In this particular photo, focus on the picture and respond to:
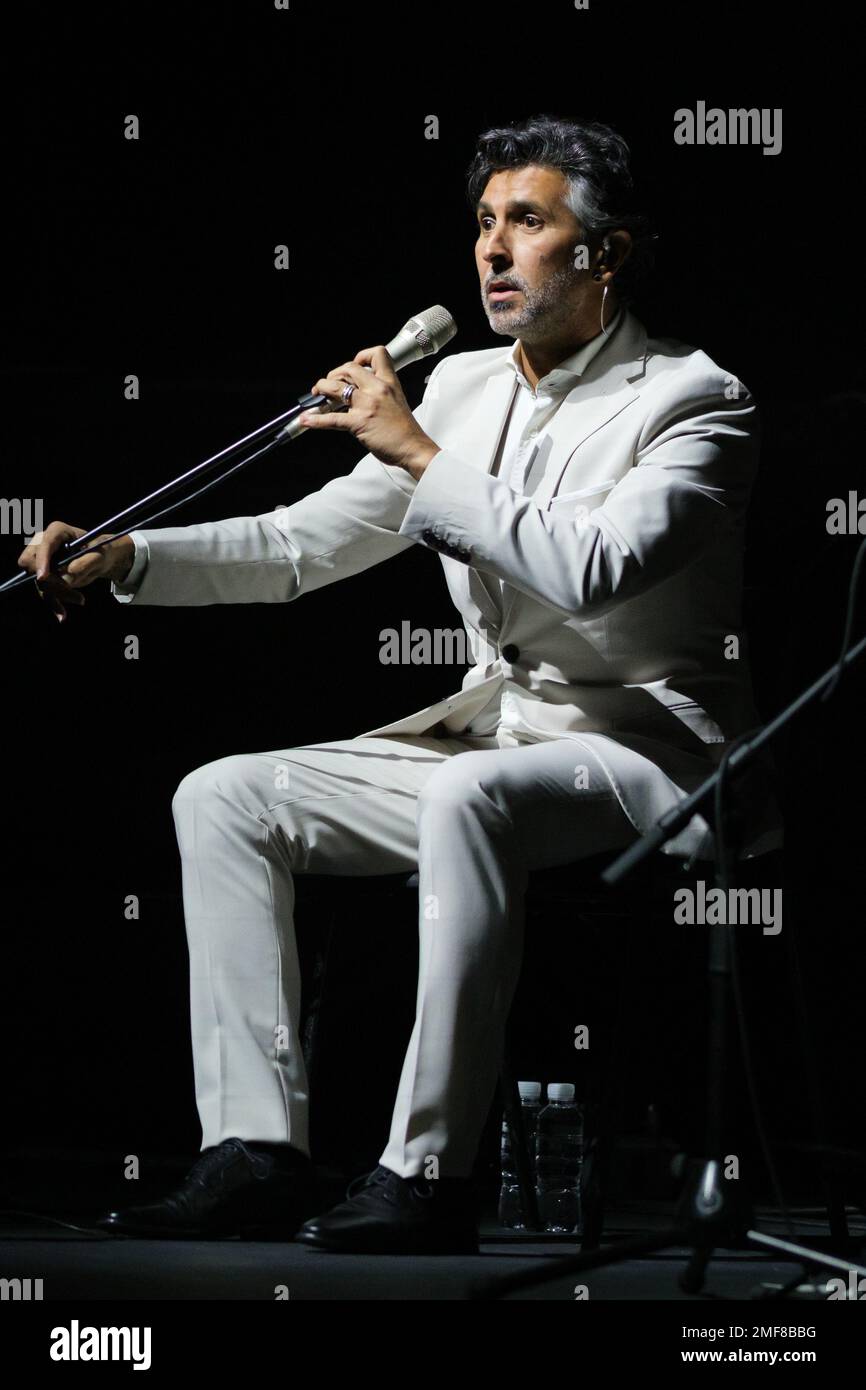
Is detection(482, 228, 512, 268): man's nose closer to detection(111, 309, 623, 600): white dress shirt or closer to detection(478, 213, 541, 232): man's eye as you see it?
detection(478, 213, 541, 232): man's eye

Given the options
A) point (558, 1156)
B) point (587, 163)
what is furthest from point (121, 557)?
point (558, 1156)

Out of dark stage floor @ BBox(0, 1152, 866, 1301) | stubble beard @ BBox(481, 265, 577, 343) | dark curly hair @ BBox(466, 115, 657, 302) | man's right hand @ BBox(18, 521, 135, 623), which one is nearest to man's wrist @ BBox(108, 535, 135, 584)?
man's right hand @ BBox(18, 521, 135, 623)

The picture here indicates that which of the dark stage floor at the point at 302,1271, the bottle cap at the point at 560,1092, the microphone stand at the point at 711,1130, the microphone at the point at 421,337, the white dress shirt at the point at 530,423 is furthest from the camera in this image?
the bottle cap at the point at 560,1092

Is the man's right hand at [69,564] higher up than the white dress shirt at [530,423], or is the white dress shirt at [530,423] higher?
the white dress shirt at [530,423]

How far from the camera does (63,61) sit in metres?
2.60

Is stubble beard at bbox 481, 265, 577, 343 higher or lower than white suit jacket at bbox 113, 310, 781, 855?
higher

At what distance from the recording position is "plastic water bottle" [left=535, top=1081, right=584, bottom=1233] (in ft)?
8.80

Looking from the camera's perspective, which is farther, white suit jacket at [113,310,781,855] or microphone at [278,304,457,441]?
A: microphone at [278,304,457,441]

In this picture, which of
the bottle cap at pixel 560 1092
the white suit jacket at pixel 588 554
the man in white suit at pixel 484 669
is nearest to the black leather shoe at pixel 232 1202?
the man in white suit at pixel 484 669

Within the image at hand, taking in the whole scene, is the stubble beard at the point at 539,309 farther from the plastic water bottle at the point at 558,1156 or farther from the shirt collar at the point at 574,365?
the plastic water bottle at the point at 558,1156

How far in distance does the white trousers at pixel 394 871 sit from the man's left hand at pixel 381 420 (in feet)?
1.21

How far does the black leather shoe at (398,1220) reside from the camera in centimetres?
163

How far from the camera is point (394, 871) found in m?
2.02
